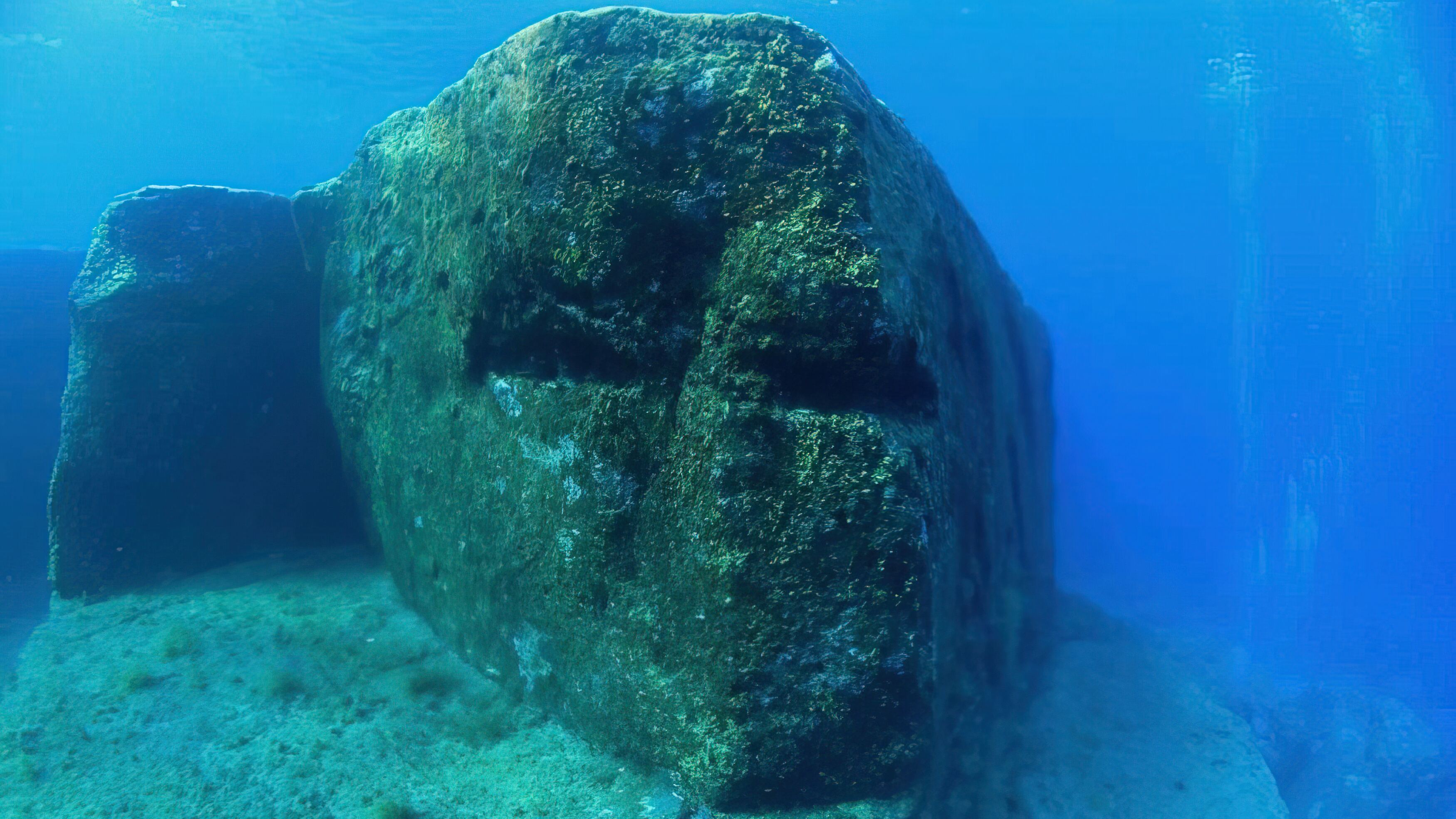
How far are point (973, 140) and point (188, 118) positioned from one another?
358ft

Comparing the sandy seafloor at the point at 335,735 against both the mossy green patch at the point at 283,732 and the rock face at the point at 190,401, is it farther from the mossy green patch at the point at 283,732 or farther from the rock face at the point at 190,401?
the rock face at the point at 190,401

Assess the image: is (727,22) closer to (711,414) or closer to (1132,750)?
(711,414)

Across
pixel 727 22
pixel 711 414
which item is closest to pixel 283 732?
pixel 711 414

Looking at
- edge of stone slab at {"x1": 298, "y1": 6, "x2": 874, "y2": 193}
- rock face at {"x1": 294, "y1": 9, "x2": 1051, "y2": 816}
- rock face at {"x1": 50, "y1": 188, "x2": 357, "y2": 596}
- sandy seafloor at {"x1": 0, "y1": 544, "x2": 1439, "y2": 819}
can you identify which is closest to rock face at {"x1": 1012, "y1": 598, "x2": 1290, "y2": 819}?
sandy seafloor at {"x1": 0, "y1": 544, "x2": 1439, "y2": 819}

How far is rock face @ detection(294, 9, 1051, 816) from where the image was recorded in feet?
11.4

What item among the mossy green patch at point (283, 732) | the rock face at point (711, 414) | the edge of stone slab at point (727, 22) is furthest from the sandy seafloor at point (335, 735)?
the edge of stone slab at point (727, 22)

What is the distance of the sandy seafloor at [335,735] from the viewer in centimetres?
399

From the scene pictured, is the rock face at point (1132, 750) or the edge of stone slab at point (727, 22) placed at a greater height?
the edge of stone slab at point (727, 22)

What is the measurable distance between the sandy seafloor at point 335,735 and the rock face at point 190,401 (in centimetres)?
51

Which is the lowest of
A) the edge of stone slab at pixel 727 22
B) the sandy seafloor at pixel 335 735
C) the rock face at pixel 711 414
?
the sandy seafloor at pixel 335 735

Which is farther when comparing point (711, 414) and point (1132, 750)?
point (1132, 750)

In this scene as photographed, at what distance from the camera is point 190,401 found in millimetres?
6859

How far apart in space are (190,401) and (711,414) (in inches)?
244

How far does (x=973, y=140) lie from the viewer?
88.4m
